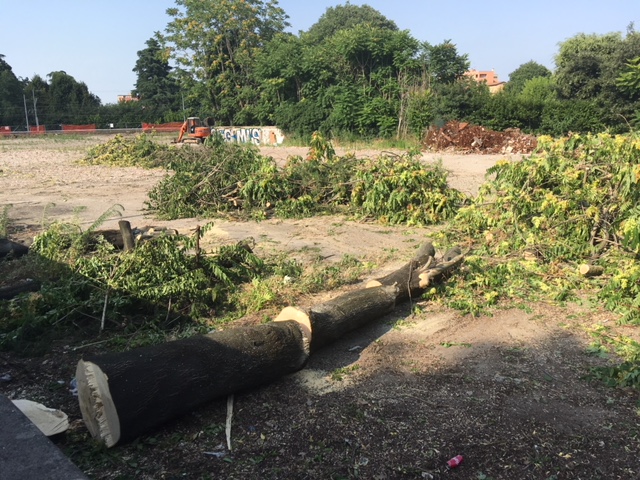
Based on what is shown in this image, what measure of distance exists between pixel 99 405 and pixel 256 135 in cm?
3087

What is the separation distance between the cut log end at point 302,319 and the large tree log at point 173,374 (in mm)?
67

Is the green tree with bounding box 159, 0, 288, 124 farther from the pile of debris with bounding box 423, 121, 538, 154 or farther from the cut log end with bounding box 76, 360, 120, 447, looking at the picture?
the cut log end with bounding box 76, 360, 120, 447

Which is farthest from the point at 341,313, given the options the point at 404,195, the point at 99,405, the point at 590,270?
the point at 404,195

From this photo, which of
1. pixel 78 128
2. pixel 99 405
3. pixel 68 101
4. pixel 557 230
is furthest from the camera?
pixel 68 101

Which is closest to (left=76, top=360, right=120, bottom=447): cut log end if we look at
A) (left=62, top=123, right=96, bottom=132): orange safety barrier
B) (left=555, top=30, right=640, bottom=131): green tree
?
(left=555, top=30, right=640, bottom=131): green tree

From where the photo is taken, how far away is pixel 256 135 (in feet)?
109

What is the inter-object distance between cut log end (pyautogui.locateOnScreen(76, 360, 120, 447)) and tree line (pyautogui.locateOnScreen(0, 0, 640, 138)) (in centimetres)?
1453

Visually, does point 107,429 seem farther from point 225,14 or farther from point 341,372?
point 225,14

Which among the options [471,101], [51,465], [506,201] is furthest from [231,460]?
[471,101]

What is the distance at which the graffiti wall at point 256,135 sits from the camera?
1264 inches

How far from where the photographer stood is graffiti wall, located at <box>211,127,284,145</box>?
105ft

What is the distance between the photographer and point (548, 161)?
7.06 m

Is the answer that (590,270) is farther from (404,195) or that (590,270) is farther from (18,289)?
(18,289)

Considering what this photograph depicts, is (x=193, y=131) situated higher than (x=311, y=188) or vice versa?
(x=193, y=131)
